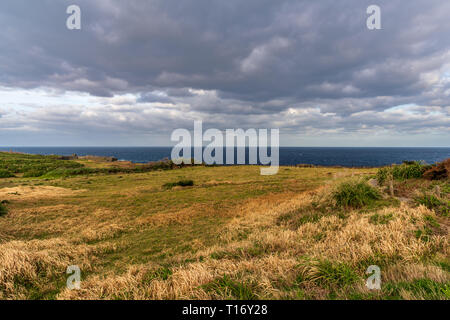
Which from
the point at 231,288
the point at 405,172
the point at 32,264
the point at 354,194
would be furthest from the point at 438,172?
the point at 32,264

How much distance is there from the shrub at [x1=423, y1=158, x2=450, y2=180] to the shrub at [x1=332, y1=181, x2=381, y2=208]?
208 inches

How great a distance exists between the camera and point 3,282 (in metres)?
6.18

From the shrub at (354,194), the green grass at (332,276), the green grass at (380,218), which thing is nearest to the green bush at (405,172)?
the shrub at (354,194)

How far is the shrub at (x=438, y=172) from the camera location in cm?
1478

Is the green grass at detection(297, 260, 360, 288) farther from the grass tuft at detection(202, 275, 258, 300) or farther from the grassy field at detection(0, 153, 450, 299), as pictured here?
the grass tuft at detection(202, 275, 258, 300)

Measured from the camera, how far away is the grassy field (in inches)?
189

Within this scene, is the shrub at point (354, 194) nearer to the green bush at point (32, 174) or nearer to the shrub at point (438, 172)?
the shrub at point (438, 172)

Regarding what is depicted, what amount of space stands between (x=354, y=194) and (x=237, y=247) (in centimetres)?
970

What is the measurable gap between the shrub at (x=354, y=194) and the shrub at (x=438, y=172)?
5.29 metres

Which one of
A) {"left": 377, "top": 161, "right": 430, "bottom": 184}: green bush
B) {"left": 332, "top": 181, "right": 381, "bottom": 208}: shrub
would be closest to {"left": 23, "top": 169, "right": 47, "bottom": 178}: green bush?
{"left": 332, "top": 181, "right": 381, "bottom": 208}: shrub
